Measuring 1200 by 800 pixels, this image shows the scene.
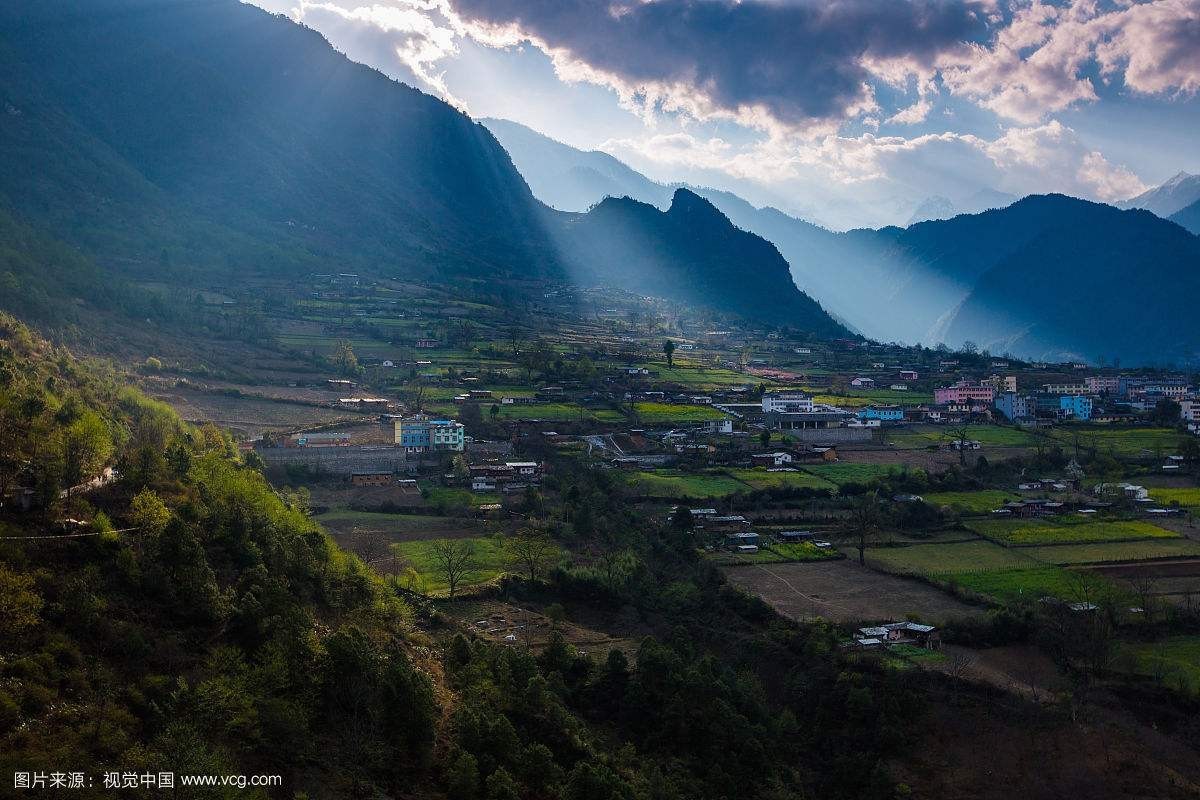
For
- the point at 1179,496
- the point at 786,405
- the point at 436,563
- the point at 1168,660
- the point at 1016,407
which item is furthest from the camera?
the point at 1016,407

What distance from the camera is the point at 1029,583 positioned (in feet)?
115

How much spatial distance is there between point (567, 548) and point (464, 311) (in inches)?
2742

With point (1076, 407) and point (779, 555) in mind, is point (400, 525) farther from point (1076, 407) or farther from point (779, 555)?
point (1076, 407)

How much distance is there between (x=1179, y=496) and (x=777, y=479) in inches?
810

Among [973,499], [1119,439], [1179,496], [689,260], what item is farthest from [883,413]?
[689,260]

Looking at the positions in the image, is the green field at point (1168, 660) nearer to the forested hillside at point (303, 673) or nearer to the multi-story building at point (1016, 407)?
the forested hillside at point (303, 673)

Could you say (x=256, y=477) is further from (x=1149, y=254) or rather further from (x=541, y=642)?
(x=1149, y=254)

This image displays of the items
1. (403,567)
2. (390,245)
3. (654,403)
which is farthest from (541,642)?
(390,245)

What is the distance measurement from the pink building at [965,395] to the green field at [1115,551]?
39.0m

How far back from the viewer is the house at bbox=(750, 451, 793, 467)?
55.8 m

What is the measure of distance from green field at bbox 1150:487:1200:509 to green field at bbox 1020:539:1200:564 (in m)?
7.74

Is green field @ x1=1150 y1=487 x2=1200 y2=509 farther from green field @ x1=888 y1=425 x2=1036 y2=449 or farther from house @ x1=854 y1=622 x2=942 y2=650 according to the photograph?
house @ x1=854 y1=622 x2=942 y2=650

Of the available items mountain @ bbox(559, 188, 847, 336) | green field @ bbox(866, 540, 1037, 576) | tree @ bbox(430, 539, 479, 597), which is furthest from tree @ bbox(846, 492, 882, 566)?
mountain @ bbox(559, 188, 847, 336)

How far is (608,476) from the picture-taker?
48.0m
